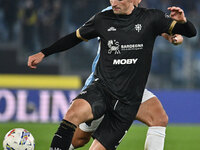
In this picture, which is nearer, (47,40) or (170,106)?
(170,106)

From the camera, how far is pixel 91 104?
4.66 metres

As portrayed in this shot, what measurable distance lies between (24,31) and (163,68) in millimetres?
3561

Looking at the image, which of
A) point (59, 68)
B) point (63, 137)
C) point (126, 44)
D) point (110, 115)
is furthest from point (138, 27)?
point (59, 68)

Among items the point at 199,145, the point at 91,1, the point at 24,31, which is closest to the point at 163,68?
the point at 91,1

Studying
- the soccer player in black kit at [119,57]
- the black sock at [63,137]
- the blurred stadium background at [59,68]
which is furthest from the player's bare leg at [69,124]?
the blurred stadium background at [59,68]

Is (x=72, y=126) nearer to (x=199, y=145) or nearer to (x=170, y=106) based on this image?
(x=199, y=145)

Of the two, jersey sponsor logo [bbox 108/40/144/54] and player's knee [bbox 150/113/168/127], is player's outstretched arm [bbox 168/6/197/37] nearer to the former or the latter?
jersey sponsor logo [bbox 108/40/144/54]

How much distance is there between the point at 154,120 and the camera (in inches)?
209

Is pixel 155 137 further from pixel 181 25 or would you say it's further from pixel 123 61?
pixel 181 25

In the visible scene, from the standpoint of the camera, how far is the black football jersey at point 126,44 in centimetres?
482

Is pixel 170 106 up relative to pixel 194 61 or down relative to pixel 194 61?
down

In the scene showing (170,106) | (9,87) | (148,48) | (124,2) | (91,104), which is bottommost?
(170,106)

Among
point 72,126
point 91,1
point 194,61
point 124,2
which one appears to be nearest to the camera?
point 72,126

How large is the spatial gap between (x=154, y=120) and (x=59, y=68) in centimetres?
759
